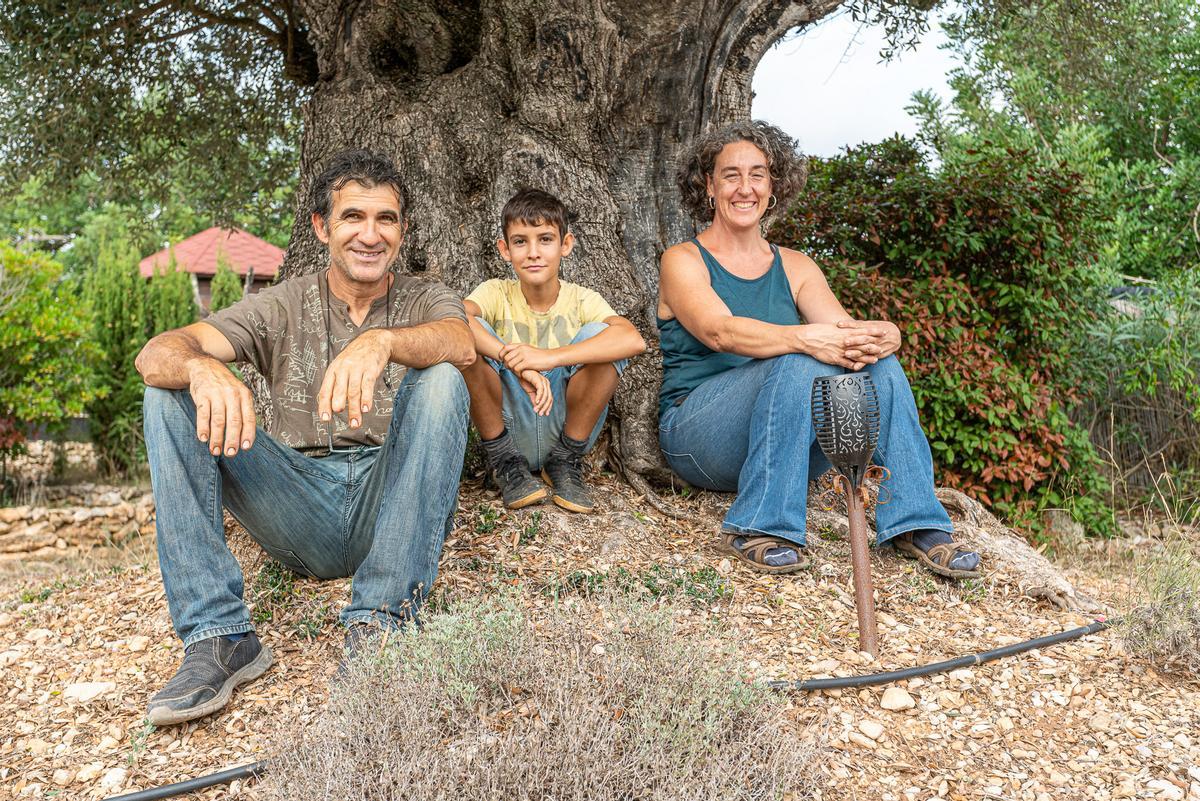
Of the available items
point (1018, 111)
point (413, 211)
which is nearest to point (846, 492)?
point (413, 211)

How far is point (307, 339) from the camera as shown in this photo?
3.43 m

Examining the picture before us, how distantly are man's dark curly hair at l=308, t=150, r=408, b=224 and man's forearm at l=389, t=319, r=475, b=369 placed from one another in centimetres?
63

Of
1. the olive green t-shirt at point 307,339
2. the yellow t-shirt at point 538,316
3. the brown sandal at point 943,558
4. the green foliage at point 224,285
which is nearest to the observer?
the olive green t-shirt at point 307,339

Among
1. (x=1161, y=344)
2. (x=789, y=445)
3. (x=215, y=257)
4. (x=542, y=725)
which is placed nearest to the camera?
(x=542, y=725)

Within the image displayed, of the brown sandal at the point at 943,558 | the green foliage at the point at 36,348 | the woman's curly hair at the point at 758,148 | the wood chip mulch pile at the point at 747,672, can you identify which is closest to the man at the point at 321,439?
the wood chip mulch pile at the point at 747,672

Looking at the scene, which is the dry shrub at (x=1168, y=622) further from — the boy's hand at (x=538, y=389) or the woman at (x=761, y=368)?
the boy's hand at (x=538, y=389)

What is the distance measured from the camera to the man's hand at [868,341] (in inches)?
135

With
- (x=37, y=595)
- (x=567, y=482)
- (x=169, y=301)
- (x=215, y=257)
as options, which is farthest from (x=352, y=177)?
(x=215, y=257)

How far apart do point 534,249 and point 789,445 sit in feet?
4.29

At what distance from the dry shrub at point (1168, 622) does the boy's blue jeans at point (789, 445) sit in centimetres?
73

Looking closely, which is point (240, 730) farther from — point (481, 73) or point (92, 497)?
point (92, 497)

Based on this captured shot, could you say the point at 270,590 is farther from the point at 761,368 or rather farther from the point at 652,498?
the point at 761,368

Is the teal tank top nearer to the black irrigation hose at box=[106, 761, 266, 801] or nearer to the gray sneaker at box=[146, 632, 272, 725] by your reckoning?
the gray sneaker at box=[146, 632, 272, 725]

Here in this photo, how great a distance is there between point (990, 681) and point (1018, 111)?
10986 mm
